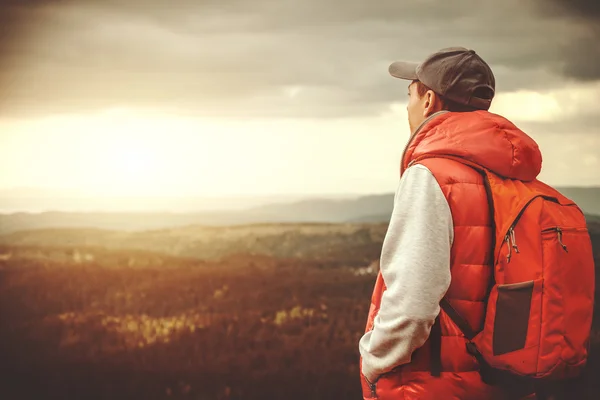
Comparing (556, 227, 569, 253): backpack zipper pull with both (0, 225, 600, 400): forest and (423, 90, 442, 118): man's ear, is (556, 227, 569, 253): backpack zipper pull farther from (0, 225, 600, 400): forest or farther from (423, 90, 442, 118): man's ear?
(0, 225, 600, 400): forest

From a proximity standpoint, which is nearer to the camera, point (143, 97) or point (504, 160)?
point (504, 160)

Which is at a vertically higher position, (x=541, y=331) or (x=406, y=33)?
(x=406, y=33)

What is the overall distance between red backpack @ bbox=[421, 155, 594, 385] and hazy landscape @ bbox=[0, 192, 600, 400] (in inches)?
81.9

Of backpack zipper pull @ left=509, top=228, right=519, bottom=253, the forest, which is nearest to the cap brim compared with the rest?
backpack zipper pull @ left=509, top=228, right=519, bottom=253

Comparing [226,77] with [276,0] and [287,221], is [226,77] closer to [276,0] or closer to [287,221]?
[276,0]

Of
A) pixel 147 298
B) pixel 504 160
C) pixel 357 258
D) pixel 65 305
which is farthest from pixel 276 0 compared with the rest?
pixel 504 160

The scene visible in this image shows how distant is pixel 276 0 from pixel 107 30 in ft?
3.23

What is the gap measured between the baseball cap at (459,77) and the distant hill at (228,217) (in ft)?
7.75

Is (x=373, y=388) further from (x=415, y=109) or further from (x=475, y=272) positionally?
(x=415, y=109)

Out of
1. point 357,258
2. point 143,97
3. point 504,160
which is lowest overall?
point 357,258

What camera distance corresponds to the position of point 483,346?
1.21 meters

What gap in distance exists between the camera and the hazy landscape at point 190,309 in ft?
10.6

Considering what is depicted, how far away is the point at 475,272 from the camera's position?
1208 mm

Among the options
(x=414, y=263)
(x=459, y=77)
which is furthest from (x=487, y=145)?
(x=414, y=263)
